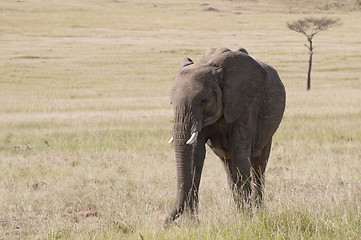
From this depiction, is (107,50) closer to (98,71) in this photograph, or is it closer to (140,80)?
(98,71)

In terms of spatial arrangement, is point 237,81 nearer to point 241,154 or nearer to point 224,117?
point 224,117

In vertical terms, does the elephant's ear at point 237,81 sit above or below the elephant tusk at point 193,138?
above

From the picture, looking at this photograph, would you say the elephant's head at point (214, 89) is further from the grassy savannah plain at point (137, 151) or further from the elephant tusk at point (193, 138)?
the grassy savannah plain at point (137, 151)

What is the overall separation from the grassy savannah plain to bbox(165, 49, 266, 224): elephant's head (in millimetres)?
568

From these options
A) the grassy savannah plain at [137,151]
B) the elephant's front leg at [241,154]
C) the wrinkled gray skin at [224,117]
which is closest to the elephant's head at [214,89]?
the wrinkled gray skin at [224,117]

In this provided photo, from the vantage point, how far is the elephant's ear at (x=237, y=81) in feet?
24.4

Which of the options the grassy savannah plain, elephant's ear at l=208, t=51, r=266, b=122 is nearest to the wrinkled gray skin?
elephant's ear at l=208, t=51, r=266, b=122

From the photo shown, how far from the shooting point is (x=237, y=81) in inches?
298

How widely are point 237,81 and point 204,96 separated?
0.63 metres

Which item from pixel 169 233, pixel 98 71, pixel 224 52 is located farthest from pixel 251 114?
pixel 98 71

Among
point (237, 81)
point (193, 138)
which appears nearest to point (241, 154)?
point (237, 81)

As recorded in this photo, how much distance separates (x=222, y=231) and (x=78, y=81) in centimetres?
3205

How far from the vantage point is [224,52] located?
7.73 meters

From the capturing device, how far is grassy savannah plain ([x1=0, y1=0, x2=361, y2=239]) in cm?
603
